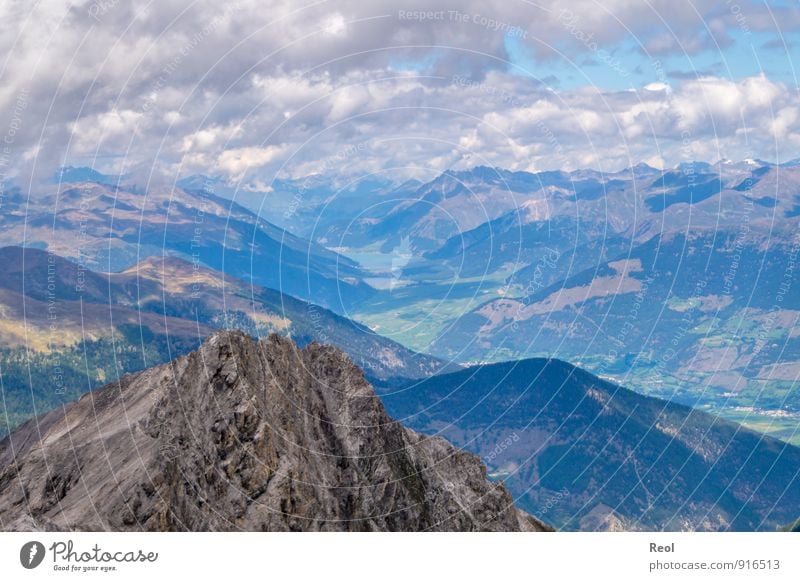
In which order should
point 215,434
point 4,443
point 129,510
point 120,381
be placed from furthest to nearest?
point 4,443, point 120,381, point 215,434, point 129,510

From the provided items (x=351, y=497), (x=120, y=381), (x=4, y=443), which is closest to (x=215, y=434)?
(x=351, y=497)

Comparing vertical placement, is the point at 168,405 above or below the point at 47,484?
above
